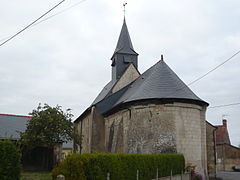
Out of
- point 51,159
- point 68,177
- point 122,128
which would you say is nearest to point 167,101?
point 122,128

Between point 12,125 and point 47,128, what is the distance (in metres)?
7.13

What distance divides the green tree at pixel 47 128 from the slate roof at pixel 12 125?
4291mm

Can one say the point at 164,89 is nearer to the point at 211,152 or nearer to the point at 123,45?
the point at 211,152

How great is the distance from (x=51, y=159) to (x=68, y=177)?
14.3m

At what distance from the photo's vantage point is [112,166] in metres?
9.75

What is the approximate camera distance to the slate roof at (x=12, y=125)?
22.3 metres

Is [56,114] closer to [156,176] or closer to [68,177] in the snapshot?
[156,176]

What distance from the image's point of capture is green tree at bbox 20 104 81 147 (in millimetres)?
17906

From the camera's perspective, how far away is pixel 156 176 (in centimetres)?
1236

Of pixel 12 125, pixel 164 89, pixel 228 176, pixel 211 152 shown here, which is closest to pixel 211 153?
pixel 211 152

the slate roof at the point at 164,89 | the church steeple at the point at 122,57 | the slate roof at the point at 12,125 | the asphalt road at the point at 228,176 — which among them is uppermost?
the church steeple at the point at 122,57

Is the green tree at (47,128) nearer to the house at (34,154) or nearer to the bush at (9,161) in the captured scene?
the house at (34,154)

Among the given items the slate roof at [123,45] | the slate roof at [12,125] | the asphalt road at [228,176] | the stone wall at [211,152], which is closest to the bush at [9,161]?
the slate roof at [12,125]

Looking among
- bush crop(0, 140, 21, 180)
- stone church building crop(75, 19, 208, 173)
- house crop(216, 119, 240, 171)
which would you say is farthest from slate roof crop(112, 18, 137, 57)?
bush crop(0, 140, 21, 180)
